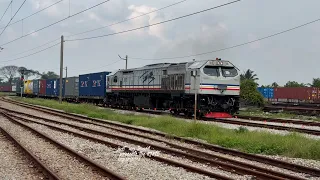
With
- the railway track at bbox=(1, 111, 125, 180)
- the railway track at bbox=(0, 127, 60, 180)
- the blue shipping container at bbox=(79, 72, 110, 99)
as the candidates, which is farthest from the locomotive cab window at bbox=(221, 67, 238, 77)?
the blue shipping container at bbox=(79, 72, 110, 99)

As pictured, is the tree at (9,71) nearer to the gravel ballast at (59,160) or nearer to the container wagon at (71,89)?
the container wagon at (71,89)

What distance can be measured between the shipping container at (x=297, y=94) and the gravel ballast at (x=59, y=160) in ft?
121

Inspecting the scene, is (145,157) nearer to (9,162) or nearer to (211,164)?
(211,164)

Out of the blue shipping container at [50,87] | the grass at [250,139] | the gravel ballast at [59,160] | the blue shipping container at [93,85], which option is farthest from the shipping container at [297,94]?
the gravel ballast at [59,160]

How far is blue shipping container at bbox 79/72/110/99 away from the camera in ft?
120

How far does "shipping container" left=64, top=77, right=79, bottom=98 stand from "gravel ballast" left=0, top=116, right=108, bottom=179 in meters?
31.6

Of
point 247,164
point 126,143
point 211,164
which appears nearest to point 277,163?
point 247,164

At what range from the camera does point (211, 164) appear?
9.19m

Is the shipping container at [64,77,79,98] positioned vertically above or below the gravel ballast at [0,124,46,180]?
above

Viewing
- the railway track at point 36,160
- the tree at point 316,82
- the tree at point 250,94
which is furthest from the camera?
the tree at point 316,82

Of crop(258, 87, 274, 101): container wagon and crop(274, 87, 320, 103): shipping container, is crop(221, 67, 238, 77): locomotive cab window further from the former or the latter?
crop(258, 87, 274, 101): container wagon

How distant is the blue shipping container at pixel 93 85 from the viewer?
3666 centimetres

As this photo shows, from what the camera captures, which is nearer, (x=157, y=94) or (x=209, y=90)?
(x=209, y=90)

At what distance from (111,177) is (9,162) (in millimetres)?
3145
